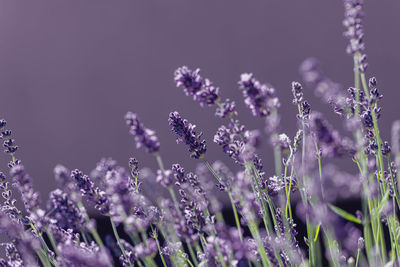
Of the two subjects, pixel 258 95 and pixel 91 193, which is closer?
pixel 258 95

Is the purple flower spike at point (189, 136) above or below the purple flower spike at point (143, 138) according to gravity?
above

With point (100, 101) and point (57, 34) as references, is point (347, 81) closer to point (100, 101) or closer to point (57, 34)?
point (100, 101)

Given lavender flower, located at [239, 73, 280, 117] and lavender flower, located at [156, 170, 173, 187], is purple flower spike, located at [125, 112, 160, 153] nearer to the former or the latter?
lavender flower, located at [156, 170, 173, 187]

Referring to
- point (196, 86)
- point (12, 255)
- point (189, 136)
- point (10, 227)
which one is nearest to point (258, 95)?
point (196, 86)

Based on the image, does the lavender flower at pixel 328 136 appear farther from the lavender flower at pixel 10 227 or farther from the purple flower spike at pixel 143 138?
the lavender flower at pixel 10 227

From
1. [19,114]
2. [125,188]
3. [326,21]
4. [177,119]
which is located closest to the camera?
[125,188]

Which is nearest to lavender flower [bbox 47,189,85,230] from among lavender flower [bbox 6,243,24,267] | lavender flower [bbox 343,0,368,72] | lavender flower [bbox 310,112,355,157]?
lavender flower [bbox 6,243,24,267]

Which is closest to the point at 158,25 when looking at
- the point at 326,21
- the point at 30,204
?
the point at 326,21

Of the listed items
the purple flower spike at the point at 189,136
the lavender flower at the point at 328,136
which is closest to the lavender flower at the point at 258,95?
the lavender flower at the point at 328,136

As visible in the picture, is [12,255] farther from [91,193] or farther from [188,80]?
[188,80]
